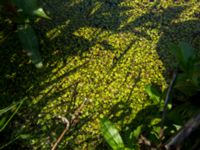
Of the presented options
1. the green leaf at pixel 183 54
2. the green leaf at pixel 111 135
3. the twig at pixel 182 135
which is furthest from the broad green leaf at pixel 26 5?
the twig at pixel 182 135

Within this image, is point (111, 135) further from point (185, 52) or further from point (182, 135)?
point (182, 135)

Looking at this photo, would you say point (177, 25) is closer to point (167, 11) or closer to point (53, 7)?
point (167, 11)

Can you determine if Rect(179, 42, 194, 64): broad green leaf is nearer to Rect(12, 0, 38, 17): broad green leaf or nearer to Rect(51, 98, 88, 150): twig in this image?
Rect(51, 98, 88, 150): twig

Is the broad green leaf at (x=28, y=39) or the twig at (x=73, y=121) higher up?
the broad green leaf at (x=28, y=39)

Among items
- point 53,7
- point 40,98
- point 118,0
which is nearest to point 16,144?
point 40,98

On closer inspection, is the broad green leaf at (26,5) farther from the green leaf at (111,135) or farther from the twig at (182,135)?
the twig at (182,135)

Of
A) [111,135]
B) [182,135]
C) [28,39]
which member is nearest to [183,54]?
[111,135]
